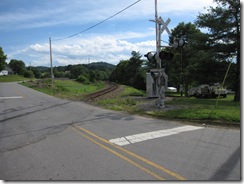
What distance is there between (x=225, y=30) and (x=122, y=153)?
17.3 metres

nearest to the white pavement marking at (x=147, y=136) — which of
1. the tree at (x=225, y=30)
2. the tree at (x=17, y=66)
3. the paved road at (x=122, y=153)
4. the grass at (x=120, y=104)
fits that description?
the paved road at (x=122, y=153)

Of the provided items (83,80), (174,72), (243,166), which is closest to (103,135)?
(243,166)

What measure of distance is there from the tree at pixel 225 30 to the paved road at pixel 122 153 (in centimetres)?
1290

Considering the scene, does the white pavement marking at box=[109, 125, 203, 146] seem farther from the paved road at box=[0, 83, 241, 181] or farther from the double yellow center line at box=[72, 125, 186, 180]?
the double yellow center line at box=[72, 125, 186, 180]

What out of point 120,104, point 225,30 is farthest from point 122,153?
point 225,30

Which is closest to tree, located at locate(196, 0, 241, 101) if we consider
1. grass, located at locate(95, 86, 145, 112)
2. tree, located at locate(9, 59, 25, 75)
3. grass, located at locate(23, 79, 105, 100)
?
grass, located at locate(95, 86, 145, 112)

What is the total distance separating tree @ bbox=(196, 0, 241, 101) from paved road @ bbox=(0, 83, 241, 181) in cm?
1290

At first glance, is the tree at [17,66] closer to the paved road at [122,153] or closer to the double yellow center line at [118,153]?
the paved road at [122,153]

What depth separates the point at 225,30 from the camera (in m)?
20.3

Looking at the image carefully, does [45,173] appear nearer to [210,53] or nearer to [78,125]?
[78,125]

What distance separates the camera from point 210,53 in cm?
2094

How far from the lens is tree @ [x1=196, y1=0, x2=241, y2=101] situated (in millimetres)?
19781

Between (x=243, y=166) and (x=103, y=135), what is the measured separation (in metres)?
4.35

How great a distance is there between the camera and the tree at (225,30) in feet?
64.9
